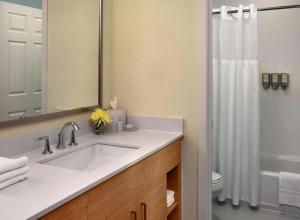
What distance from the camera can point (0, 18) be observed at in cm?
129

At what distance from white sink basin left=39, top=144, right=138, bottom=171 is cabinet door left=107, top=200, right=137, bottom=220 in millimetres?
257

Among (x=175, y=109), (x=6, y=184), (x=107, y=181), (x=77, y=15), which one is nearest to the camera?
(x=6, y=184)

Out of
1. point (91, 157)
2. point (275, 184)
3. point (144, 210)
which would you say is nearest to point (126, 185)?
point (144, 210)

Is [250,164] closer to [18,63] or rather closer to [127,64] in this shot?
[127,64]

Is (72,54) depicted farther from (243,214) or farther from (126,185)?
(243,214)

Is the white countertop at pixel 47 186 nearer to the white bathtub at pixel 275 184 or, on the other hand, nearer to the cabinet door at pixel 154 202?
the cabinet door at pixel 154 202

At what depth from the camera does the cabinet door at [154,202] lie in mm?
1420

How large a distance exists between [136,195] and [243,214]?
1.67 m

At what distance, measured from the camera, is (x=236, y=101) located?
2850 mm

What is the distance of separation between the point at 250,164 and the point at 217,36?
1.26 meters

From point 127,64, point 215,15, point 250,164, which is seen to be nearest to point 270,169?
point 250,164

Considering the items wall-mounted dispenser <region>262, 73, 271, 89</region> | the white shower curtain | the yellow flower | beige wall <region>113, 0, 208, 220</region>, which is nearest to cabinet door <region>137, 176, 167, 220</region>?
beige wall <region>113, 0, 208, 220</region>

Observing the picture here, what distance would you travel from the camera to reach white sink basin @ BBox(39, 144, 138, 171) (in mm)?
1480

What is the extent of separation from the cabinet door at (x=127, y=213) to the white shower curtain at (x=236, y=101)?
5.62 ft
